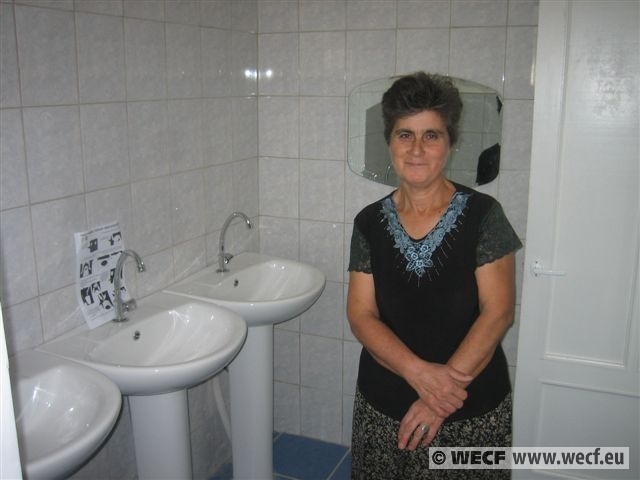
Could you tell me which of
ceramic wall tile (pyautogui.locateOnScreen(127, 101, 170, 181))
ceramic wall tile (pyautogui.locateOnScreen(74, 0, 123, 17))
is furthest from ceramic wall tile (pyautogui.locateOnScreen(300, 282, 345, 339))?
ceramic wall tile (pyautogui.locateOnScreen(74, 0, 123, 17))

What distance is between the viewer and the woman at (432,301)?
5.44 ft

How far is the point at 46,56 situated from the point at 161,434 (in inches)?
44.1

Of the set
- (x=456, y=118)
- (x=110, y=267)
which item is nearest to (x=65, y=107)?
(x=110, y=267)

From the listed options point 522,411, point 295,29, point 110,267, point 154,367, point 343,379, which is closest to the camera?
point 154,367

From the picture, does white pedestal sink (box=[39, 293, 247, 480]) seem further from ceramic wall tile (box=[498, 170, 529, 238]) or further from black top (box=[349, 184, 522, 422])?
ceramic wall tile (box=[498, 170, 529, 238])

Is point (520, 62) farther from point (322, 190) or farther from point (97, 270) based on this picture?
point (97, 270)

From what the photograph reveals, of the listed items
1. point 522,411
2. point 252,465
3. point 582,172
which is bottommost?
point 252,465

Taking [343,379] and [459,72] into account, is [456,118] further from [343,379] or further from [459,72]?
[343,379]

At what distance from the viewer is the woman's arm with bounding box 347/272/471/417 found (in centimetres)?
165

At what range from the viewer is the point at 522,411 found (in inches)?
95.3

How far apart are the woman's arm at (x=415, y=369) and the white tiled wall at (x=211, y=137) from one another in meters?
0.89

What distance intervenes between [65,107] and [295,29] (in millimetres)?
1160

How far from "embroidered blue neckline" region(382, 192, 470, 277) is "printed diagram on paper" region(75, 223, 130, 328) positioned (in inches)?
36.2

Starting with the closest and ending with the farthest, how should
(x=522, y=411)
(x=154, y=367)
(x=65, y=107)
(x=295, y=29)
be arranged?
(x=154, y=367)
(x=65, y=107)
(x=522, y=411)
(x=295, y=29)
